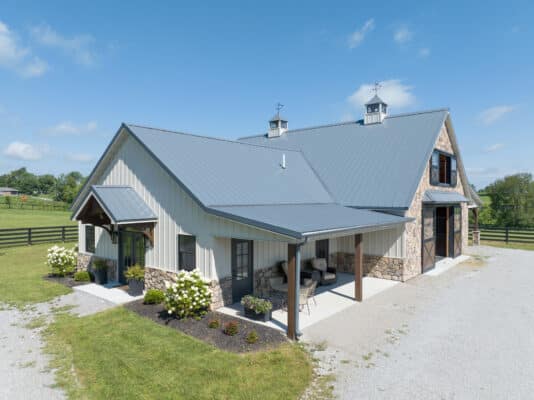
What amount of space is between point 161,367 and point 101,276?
735 cm

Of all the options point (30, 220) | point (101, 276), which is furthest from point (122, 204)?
point (30, 220)

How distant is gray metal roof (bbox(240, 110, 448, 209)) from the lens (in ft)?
46.0

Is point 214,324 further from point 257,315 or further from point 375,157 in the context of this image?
point 375,157

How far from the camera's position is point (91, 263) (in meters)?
13.8

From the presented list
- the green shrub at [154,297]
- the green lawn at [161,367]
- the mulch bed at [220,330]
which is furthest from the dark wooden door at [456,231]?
the green shrub at [154,297]

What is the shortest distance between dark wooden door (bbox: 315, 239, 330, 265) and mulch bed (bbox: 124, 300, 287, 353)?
5899 mm

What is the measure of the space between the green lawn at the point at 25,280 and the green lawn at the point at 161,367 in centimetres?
349

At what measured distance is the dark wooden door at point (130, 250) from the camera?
12.0 m

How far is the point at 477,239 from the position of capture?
76.3ft

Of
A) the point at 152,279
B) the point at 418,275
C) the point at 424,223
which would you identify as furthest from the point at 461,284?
the point at 152,279

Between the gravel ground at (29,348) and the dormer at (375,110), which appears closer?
the gravel ground at (29,348)

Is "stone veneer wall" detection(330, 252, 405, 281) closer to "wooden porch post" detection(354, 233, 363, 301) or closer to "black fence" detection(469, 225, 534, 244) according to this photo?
"wooden porch post" detection(354, 233, 363, 301)

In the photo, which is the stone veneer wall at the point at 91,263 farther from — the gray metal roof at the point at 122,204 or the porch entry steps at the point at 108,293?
the gray metal roof at the point at 122,204

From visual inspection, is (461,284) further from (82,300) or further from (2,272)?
(2,272)
